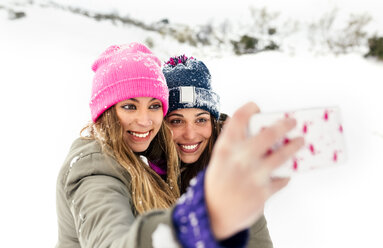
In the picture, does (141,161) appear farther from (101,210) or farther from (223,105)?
(223,105)

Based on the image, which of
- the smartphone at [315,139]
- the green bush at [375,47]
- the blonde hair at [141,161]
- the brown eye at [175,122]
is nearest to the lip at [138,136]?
the blonde hair at [141,161]

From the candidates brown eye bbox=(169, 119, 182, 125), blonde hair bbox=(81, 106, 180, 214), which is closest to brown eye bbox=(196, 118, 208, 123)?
brown eye bbox=(169, 119, 182, 125)

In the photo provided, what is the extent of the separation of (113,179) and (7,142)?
13.5 feet

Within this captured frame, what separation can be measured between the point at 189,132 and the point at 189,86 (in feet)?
0.88

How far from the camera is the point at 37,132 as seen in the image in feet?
15.9

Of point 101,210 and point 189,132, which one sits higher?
point 189,132

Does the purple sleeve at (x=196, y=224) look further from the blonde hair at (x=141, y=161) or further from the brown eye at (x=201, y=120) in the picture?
the brown eye at (x=201, y=120)

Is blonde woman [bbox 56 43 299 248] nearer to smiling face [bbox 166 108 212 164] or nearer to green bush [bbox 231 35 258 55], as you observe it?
smiling face [bbox 166 108 212 164]

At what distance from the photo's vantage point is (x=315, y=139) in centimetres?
71

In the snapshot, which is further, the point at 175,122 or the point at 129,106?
the point at 175,122

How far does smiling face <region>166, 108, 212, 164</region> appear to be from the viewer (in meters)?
1.99

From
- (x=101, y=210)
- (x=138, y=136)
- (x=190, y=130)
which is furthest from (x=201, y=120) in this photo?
(x=101, y=210)

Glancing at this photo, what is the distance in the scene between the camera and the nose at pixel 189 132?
1964 millimetres

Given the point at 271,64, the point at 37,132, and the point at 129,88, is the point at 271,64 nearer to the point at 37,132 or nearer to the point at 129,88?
the point at 37,132
